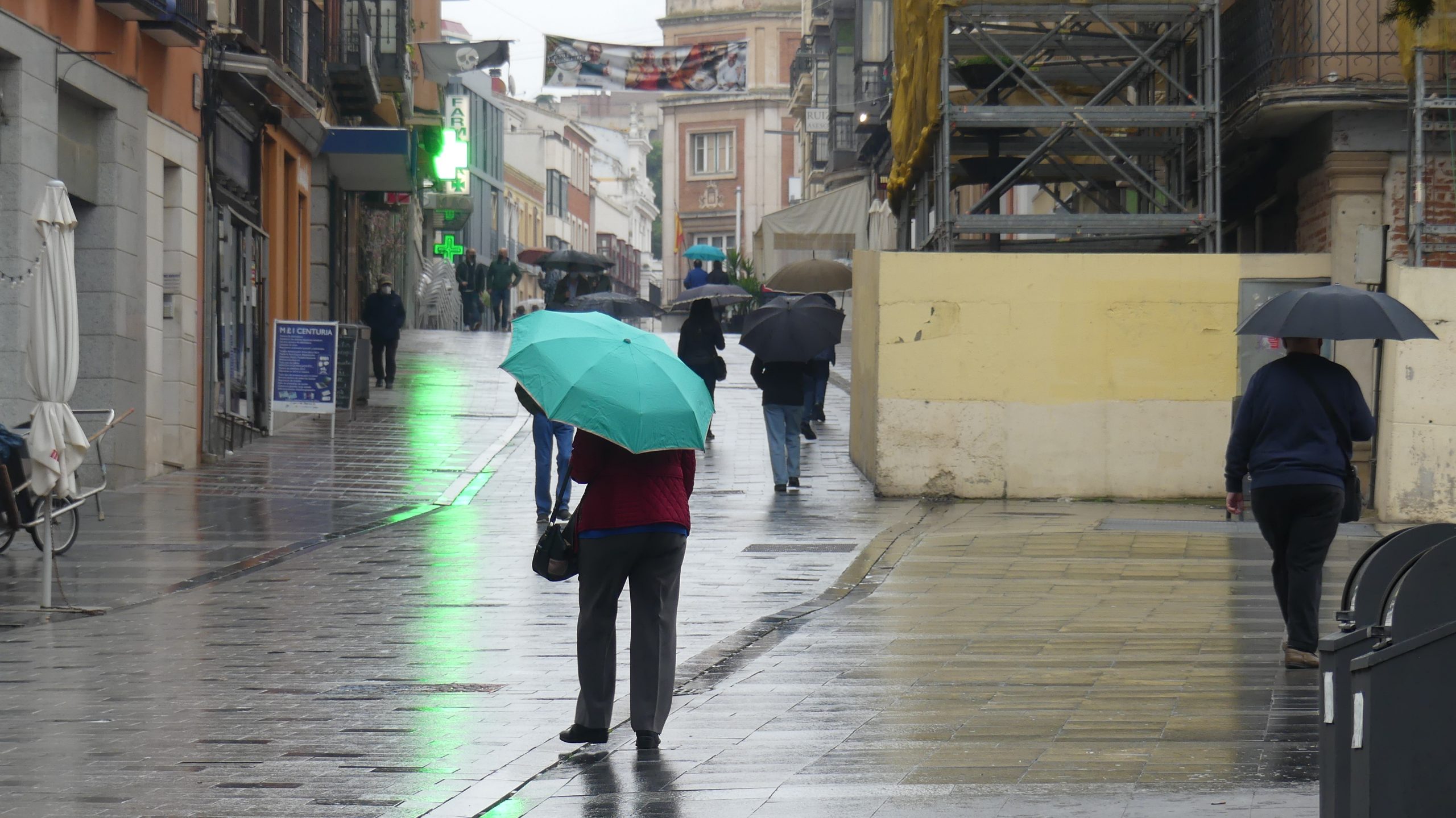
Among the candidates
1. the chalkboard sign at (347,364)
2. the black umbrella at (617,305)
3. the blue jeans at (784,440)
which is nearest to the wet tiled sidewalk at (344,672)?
the blue jeans at (784,440)

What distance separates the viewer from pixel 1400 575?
4.70 metres

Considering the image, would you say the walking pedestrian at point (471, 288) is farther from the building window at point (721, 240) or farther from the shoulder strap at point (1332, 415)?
the shoulder strap at point (1332, 415)

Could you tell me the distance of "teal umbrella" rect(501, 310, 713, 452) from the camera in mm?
6840

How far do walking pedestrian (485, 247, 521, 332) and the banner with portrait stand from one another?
22.8 feet

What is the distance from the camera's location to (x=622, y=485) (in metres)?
7.01

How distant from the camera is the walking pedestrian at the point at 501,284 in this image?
4497 cm

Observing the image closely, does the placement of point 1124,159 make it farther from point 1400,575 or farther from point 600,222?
point 600,222

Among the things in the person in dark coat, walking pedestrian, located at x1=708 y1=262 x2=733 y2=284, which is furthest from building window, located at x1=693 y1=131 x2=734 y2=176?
the person in dark coat

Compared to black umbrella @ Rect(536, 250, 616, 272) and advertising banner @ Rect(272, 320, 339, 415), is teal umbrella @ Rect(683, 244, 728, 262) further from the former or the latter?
advertising banner @ Rect(272, 320, 339, 415)

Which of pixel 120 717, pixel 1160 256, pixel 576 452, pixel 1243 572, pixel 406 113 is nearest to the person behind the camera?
pixel 576 452

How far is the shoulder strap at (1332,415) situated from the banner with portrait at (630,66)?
43.2 meters

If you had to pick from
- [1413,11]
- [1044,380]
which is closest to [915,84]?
[1044,380]

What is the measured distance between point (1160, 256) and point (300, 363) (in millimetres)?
10154

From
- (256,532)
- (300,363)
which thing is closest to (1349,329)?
(256,532)
